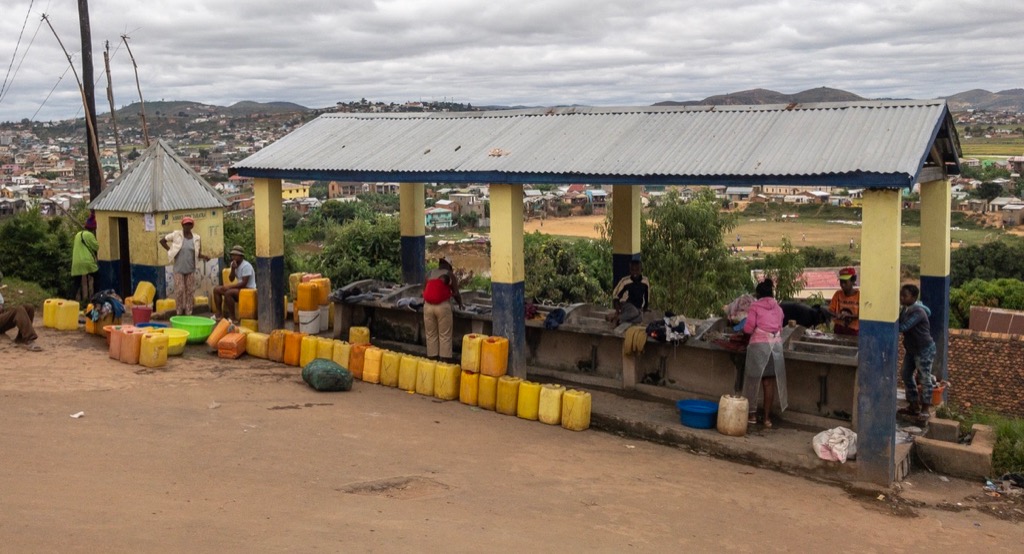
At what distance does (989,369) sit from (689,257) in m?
10.1

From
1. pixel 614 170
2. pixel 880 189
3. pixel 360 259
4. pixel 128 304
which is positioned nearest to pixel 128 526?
pixel 614 170

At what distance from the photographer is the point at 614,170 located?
10883mm

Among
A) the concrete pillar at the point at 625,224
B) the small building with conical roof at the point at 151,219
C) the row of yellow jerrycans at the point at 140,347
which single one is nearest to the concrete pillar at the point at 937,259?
the concrete pillar at the point at 625,224

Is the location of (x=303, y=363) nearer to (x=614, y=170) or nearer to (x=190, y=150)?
(x=614, y=170)

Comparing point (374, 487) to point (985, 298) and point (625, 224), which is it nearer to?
point (625, 224)

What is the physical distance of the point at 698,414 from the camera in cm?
1038

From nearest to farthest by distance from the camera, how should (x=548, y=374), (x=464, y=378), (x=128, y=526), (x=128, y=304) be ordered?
1. (x=128, y=526)
2. (x=464, y=378)
3. (x=548, y=374)
4. (x=128, y=304)

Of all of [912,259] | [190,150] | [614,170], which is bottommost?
[912,259]

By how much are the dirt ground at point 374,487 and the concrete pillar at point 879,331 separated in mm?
465

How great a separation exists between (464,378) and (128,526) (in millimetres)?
5573

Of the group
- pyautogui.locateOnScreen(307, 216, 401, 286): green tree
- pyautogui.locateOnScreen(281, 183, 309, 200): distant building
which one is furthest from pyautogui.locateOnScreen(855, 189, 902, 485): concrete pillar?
pyautogui.locateOnScreen(281, 183, 309, 200): distant building

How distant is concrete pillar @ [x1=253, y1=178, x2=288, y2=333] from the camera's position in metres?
14.0

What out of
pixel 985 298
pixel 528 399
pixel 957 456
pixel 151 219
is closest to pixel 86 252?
pixel 151 219

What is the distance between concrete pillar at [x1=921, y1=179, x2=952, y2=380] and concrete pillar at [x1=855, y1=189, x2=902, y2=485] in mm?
2681
